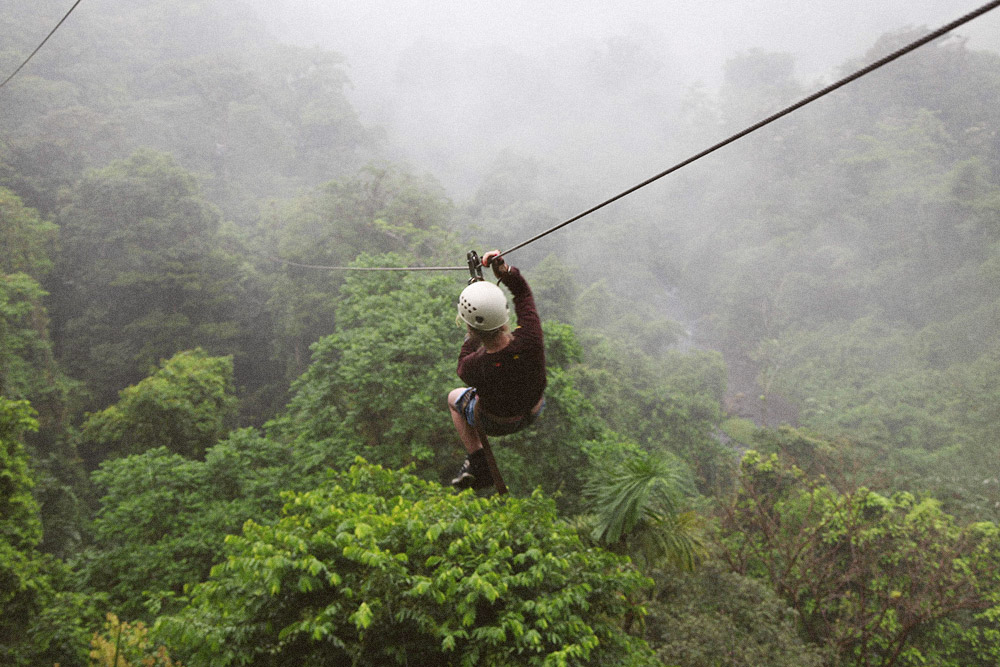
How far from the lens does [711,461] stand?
51.1 feet

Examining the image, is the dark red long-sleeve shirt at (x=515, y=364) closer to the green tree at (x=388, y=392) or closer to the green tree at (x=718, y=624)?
the green tree at (x=718, y=624)

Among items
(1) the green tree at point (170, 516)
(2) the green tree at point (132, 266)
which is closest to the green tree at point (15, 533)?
(1) the green tree at point (170, 516)

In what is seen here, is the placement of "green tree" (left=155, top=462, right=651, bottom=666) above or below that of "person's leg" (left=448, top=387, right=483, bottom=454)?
below

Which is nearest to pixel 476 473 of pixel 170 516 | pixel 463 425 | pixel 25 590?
pixel 463 425

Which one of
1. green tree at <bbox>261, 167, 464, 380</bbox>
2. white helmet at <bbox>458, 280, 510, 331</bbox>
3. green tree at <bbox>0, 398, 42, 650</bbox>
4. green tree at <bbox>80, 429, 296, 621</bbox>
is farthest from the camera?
green tree at <bbox>261, 167, 464, 380</bbox>

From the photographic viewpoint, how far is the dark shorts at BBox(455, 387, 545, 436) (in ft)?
8.53

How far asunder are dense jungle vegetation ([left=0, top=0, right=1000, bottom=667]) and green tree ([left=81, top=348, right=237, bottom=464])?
79 mm

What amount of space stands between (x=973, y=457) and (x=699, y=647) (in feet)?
48.2

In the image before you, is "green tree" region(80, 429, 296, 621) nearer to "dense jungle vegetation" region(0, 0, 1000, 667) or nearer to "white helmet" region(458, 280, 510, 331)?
"dense jungle vegetation" region(0, 0, 1000, 667)

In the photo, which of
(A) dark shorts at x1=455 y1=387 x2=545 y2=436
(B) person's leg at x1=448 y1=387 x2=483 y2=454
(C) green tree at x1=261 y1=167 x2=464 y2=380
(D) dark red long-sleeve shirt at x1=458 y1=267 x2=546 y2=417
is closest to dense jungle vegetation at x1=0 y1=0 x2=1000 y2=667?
(C) green tree at x1=261 y1=167 x2=464 y2=380

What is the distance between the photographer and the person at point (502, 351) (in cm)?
219

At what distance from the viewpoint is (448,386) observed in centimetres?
798

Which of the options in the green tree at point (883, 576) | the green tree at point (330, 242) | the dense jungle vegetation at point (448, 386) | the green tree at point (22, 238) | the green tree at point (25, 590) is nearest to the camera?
the dense jungle vegetation at point (448, 386)

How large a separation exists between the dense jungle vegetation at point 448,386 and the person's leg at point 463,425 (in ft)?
3.50
